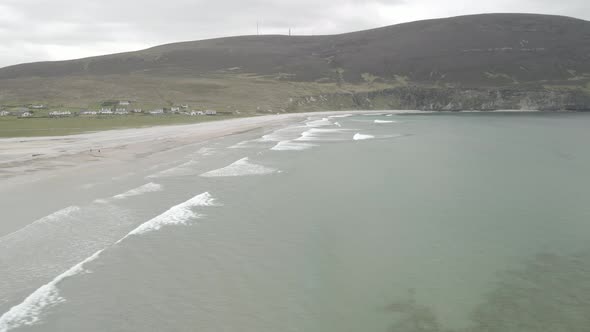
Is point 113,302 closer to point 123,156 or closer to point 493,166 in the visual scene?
point 123,156

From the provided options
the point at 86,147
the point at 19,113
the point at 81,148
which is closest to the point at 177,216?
the point at 81,148

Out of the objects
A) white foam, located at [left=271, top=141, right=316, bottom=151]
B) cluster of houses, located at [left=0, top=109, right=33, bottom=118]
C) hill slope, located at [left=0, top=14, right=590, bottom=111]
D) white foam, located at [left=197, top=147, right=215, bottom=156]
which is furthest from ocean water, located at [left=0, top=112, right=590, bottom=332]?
hill slope, located at [left=0, top=14, right=590, bottom=111]

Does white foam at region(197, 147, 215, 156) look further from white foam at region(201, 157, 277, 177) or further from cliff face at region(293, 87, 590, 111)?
cliff face at region(293, 87, 590, 111)

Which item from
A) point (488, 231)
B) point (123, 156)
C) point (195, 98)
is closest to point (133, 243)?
point (488, 231)

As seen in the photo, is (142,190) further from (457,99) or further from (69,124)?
(457,99)

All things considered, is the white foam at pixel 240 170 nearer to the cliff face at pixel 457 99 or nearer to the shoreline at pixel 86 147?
the shoreline at pixel 86 147

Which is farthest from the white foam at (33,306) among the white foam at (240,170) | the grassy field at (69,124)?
the grassy field at (69,124)
